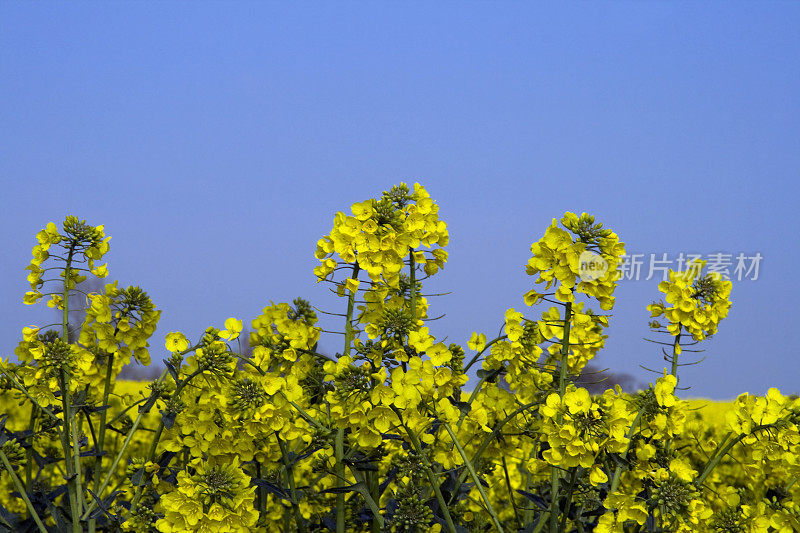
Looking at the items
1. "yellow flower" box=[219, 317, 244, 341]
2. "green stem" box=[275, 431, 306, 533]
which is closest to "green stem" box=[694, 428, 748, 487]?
"green stem" box=[275, 431, 306, 533]

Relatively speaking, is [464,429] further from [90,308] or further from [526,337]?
[90,308]

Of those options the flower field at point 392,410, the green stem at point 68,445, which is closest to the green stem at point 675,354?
the flower field at point 392,410

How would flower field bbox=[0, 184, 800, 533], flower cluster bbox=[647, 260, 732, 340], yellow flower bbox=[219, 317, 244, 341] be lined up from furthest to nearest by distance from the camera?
1. flower cluster bbox=[647, 260, 732, 340]
2. yellow flower bbox=[219, 317, 244, 341]
3. flower field bbox=[0, 184, 800, 533]

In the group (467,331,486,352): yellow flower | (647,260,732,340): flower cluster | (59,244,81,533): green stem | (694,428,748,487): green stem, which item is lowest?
(59,244,81,533): green stem

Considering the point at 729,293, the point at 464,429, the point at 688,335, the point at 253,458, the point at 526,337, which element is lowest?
the point at 253,458

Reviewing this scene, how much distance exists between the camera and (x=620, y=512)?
3391 mm

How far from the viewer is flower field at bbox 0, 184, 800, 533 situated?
335 centimetres

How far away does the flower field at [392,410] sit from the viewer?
3.35m

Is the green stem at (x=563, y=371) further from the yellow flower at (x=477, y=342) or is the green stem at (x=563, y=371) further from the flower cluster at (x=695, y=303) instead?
the flower cluster at (x=695, y=303)

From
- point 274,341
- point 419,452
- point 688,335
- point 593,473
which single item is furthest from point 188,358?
point 688,335

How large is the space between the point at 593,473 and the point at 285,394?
1.51m

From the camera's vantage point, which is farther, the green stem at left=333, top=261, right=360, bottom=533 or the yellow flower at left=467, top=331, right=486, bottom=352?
the yellow flower at left=467, top=331, right=486, bottom=352

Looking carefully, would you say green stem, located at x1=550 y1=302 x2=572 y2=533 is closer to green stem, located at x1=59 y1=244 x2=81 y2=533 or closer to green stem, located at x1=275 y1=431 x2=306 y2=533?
green stem, located at x1=275 y1=431 x2=306 y2=533

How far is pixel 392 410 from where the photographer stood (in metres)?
3.25
